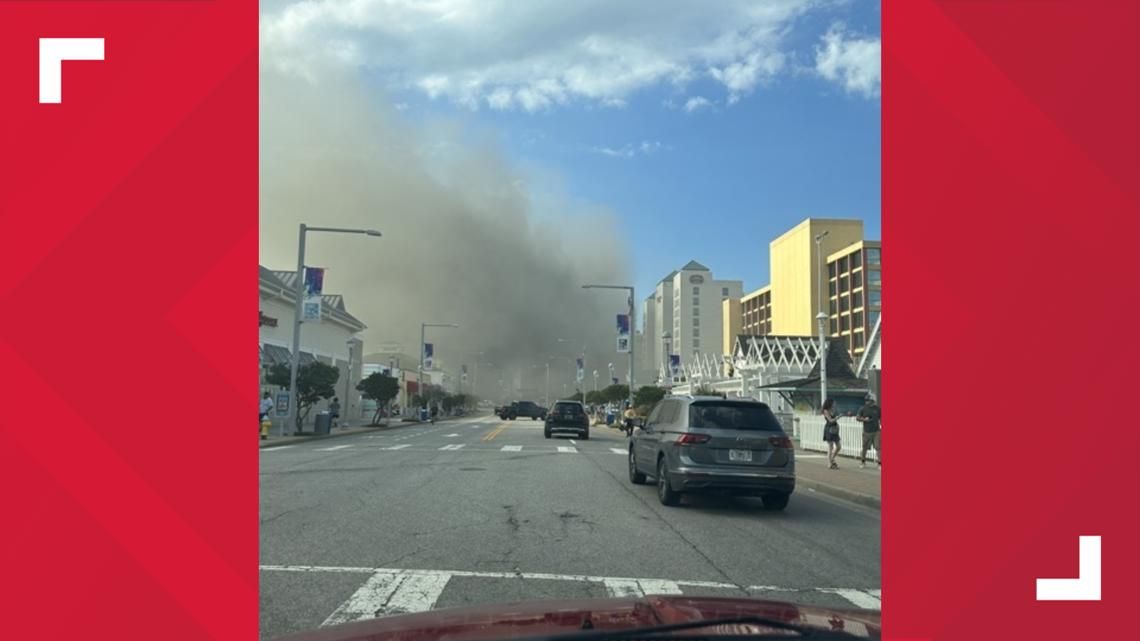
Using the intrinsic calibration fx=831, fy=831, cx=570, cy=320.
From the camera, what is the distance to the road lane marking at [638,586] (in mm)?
6321

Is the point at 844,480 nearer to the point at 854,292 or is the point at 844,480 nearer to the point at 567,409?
the point at 567,409

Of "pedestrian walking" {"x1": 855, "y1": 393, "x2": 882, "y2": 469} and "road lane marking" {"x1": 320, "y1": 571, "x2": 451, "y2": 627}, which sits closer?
"road lane marking" {"x1": 320, "y1": 571, "x2": 451, "y2": 627}

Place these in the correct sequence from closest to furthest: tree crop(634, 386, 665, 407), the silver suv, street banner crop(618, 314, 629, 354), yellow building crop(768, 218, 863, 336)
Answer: the silver suv, street banner crop(618, 314, 629, 354), tree crop(634, 386, 665, 407), yellow building crop(768, 218, 863, 336)

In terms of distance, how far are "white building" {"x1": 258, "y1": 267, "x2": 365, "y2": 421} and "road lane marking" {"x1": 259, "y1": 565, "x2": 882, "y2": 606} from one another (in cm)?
2850

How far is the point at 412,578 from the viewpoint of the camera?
22.1 ft

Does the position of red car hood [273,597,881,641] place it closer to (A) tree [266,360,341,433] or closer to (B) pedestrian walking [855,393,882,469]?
(B) pedestrian walking [855,393,882,469]

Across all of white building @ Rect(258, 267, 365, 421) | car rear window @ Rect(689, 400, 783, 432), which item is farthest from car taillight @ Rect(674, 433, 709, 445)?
white building @ Rect(258, 267, 365, 421)

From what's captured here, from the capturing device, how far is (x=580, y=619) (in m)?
3.14

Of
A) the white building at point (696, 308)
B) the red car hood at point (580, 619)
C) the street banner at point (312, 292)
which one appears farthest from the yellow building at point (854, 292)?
the red car hood at point (580, 619)

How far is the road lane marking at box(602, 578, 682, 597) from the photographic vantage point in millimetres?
6321
